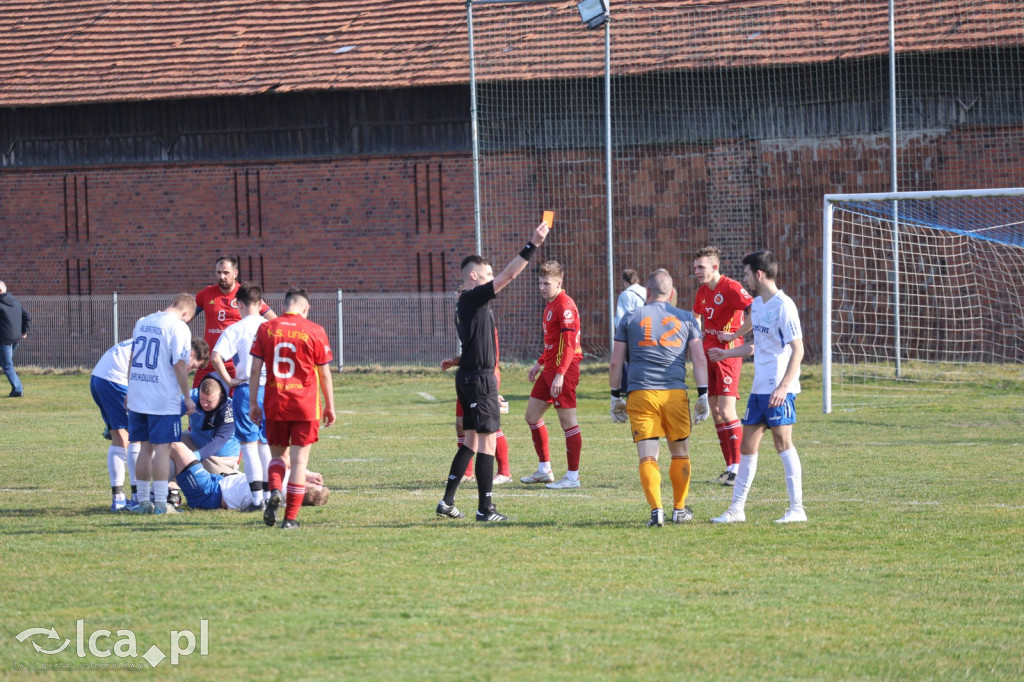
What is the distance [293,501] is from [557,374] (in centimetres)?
324

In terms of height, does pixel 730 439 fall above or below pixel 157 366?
below

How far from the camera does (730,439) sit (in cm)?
1105

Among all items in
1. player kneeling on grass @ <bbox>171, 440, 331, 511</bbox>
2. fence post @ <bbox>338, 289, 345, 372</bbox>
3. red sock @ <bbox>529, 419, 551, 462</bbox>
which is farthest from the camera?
fence post @ <bbox>338, 289, 345, 372</bbox>

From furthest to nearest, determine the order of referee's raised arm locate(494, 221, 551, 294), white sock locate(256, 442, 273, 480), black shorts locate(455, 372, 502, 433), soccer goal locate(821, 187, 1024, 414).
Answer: soccer goal locate(821, 187, 1024, 414), white sock locate(256, 442, 273, 480), black shorts locate(455, 372, 502, 433), referee's raised arm locate(494, 221, 551, 294)

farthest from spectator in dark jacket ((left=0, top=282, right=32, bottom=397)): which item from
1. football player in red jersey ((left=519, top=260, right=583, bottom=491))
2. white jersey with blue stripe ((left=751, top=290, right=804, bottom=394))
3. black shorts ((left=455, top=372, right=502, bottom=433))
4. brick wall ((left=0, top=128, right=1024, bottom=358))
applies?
white jersey with blue stripe ((left=751, top=290, right=804, bottom=394))

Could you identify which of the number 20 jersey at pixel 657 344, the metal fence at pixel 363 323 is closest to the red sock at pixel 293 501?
the number 20 jersey at pixel 657 344

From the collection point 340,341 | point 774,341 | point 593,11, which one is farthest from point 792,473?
point 340,341

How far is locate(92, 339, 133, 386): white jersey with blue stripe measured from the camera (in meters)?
10.0

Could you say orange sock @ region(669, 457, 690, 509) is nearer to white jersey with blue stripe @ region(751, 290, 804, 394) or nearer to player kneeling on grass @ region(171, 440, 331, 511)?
white jersey with blue stripe @ region(751, 290, 804, 394)

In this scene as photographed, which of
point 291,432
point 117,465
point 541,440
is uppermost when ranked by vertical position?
point 291,432

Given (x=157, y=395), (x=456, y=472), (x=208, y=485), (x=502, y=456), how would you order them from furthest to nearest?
(x=502, y=456)
(x=208, y=485)
(x=157, y=395)
(x=456, y=472)

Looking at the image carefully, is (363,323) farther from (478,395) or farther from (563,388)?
(478,395)

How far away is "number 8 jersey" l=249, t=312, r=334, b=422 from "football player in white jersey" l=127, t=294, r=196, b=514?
3.59ft

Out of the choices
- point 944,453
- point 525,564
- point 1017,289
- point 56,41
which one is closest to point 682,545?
point 525,564
